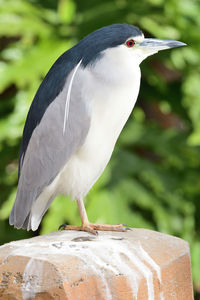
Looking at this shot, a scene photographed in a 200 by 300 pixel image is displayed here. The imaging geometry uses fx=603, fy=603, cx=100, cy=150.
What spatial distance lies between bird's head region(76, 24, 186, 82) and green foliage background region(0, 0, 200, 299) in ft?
3.86

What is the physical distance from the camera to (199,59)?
3.24 metres

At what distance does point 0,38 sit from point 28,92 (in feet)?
2.98

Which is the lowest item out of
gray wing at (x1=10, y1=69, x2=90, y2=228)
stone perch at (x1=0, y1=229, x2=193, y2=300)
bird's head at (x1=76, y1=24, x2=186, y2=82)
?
stone perch at (x1=0, y1=229, x2=193, y2=300)

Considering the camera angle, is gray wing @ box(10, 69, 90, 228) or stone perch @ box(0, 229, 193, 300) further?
gray wing @ box(10, 69, 90, 228)

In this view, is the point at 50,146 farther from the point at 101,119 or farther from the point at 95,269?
the point at 95,269

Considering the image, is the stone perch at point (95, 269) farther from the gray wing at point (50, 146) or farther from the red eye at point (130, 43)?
the red eye at point (130, 43)

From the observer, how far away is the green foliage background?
9.57 ft

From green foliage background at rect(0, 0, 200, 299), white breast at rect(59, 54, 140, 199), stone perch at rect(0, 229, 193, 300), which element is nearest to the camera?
stone perch at rect(0, 229, 193, 300)

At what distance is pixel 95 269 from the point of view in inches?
60.4

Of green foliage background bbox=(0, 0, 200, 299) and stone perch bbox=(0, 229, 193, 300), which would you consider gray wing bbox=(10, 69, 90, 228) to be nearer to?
stone perch bbox=(0, 229, 193, 300)

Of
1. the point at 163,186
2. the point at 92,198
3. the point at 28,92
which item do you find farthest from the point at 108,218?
the point at 28,92

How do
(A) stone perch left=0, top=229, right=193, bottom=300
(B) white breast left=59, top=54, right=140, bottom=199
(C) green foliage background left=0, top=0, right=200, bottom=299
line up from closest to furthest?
(A) stone perch left=0, top=229, right=193, bottom=300
(B) white breast left=59, top=54, right=140, bottom=199
(C) green foliage background left=0, top=0, right=200, bottom=299

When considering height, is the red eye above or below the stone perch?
above

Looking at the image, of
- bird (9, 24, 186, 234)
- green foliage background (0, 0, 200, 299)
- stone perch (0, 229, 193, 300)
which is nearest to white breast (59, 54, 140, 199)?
bird (9, 24, 186, 234)
